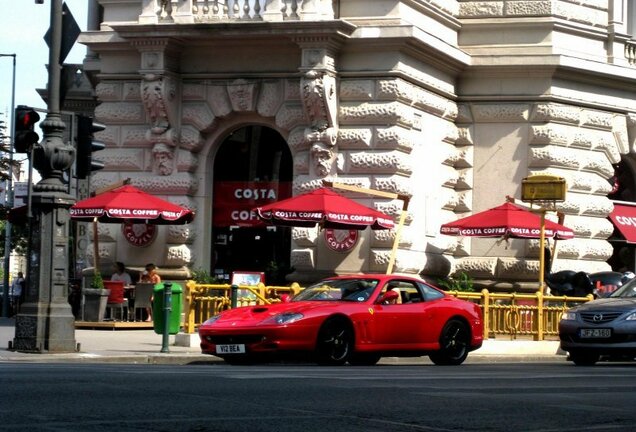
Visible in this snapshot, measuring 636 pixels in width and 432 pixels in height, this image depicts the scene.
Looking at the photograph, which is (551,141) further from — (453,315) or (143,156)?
(453,315)

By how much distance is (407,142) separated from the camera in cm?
3047

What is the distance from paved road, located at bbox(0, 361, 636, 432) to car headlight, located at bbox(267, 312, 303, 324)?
10.4 feet

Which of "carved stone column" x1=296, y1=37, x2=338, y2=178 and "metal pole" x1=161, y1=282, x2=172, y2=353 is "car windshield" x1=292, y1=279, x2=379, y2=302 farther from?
"carved stone column" x1=296, y1=37, x2=338, y2=178

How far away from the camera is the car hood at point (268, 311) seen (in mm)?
20516

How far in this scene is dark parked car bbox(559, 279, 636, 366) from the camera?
21.8m

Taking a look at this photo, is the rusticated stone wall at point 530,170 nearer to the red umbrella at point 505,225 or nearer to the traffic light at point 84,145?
the red umbrella at point 505,225

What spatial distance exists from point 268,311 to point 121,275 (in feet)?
35.1

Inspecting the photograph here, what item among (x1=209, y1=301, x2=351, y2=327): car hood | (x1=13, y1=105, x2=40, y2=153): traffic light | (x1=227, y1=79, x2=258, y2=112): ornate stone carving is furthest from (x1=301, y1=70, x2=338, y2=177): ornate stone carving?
(x1=13, y1=105, x2=40, y2=153): traffic light

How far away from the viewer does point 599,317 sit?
2219cm

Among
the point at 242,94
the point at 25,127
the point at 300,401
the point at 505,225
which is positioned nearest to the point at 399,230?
the point at 505,225

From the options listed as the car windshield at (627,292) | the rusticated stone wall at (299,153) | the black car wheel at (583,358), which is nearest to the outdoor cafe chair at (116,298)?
the rusticated stone wall at (299,153)

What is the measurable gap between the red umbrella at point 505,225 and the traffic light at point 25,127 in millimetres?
12419

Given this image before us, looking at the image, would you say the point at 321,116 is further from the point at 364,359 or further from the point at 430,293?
the point at 364,359

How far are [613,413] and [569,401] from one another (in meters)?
1.07
